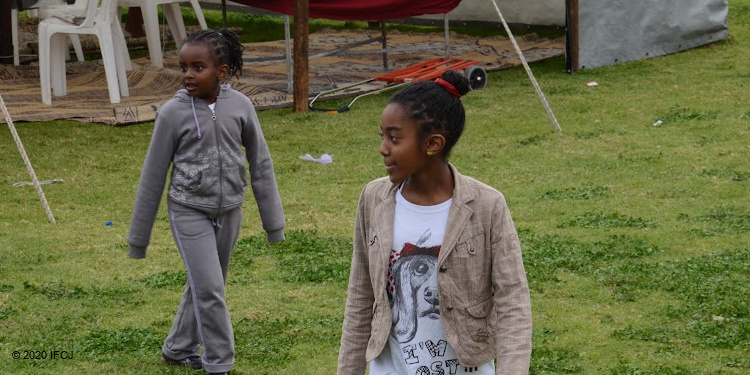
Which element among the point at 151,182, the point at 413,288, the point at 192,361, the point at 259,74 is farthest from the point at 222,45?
the point at 259,74

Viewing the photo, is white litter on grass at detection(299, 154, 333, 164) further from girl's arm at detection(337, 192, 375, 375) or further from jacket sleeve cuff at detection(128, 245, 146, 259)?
girl's arm at detection(337, 192, 375, 375)

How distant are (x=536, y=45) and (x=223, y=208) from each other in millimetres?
10451

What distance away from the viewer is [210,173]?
4805 mm

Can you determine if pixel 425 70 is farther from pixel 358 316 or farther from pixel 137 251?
pixel 358 316

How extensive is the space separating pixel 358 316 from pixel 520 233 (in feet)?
14.1

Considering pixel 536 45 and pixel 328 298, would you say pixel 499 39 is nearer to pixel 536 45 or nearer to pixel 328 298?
pixel 536 45

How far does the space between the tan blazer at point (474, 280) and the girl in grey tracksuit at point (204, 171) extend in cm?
180

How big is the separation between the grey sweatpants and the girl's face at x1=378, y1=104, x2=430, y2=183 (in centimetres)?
189

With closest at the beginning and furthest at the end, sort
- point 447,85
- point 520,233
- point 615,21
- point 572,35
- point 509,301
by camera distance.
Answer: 1. point 509,301
2. point 447,85
3. point 520,233
4. point 572,35
5. point 615,21

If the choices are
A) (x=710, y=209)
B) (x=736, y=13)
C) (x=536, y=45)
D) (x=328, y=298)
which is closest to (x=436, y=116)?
(x=328, y=298)

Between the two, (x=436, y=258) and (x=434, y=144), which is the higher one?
(x=434, y=144)

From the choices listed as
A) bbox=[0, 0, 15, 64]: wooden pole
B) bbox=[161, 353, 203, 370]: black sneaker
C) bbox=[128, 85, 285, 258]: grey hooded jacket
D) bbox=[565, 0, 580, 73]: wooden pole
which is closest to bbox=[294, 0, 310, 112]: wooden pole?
bbox=[565, 0, 580, 73]: wooden pole

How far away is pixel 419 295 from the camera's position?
10.0ft

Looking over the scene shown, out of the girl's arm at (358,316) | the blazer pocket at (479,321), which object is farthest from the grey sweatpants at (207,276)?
the blazer pocket at (479,321)
